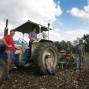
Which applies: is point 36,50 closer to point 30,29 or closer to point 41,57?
point 41,57

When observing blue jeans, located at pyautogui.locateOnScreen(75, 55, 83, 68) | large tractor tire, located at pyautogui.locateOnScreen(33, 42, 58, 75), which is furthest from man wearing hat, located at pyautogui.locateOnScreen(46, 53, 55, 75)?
blue jeans, located at pyautogui.locateOnScreen(75, 55, 83, 68)

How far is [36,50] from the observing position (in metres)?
7.60

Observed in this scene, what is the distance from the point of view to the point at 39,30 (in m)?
8.44

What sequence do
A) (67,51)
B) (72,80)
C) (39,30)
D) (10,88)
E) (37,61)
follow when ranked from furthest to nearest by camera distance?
(67,51), (39,30), (37,61), (72,80), (10,88)

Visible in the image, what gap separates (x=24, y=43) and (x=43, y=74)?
1.51 meters

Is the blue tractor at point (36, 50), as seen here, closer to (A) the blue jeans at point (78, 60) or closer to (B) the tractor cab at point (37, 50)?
(B) the tractor cab at point (37, 50)

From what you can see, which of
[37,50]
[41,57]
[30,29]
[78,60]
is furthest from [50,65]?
[78,60]

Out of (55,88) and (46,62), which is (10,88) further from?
(46,62)

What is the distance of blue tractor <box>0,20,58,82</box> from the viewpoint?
7438 mm

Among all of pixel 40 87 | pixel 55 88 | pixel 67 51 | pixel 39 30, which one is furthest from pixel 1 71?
pixel 67 51

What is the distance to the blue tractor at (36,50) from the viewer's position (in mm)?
7438

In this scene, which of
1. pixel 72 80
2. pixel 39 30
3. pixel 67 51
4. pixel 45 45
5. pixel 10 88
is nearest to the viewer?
pixel 10 88

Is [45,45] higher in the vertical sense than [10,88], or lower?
higher

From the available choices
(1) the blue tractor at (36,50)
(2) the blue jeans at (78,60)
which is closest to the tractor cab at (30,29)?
(1) the blue tractor at (36,50)
